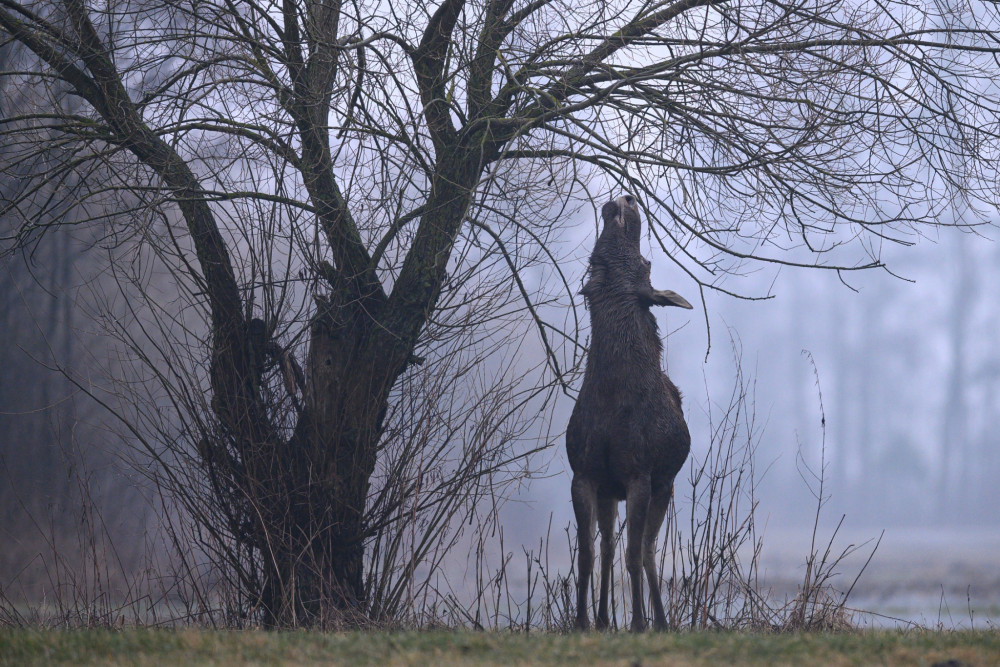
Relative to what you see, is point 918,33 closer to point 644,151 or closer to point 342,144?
point 644,151

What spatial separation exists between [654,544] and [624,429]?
0.76m

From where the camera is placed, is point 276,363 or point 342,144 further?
point 276,363

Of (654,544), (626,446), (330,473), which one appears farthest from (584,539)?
(330,473)

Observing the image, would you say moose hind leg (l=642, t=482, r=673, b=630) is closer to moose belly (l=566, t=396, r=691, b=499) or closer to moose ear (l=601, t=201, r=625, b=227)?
moose belly (l=566, t=396, r=691, b=499)

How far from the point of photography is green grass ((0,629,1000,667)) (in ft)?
12.8

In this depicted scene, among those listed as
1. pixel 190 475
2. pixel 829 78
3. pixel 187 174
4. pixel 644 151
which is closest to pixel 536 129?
pixel 644 151

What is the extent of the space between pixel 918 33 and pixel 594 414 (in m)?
3.91

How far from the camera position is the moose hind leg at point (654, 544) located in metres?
5.41

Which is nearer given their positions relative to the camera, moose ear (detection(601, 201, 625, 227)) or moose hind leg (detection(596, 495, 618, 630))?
moose hind leg (detection(596, 495, 618, 630))

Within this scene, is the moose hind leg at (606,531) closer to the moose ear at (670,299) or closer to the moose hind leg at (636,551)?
the moose hind leg at (636,551)

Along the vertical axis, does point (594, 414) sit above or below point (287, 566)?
above

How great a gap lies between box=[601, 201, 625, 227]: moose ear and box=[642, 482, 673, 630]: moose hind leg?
1.77m

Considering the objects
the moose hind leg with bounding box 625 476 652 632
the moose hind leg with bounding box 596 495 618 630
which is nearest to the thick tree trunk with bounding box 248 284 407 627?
the moose hind leg with bounding box 596 495 618 630

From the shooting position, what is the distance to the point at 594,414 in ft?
18.2
